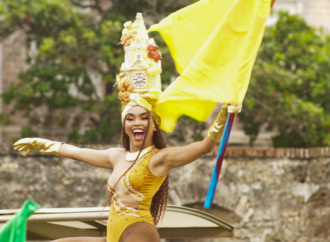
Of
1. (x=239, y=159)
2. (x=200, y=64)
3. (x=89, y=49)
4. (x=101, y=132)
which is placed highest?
(x=89, y=49)

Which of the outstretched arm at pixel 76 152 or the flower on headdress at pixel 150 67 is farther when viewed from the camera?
the outstretched arm at pixel 76 152

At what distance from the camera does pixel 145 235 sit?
3.16 m

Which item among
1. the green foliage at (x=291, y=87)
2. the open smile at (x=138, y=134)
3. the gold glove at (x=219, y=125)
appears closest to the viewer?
the gold glove at (x=219, y=125)

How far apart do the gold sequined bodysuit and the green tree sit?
4.35m

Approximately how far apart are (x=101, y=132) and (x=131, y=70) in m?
4.74

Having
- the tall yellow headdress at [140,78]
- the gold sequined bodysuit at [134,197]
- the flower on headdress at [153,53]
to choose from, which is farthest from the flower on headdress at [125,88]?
the gold sequined bodysuit at [134,197]

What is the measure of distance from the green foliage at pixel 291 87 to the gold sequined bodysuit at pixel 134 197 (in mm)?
4513

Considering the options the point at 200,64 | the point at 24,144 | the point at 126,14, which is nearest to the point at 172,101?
the point at 200,64

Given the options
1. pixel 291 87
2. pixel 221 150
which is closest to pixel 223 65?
pixel 221 150

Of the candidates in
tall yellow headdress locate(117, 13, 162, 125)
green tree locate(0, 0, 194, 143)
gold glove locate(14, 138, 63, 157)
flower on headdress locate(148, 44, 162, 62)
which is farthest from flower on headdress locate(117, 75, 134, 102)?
green tree locate(0, 0, 194, 143)

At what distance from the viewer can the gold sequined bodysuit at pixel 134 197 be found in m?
3.23

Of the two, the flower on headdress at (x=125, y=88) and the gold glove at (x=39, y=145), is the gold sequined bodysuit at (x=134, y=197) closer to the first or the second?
the flower on headdress at (x=125, y=88)

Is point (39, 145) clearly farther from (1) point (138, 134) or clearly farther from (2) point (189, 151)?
(2) point (189, 151)

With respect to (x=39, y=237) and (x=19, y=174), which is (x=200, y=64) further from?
(x=19, y=174)
